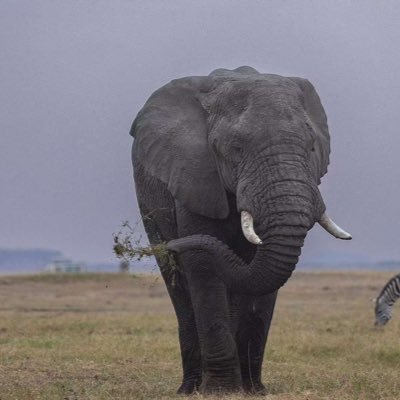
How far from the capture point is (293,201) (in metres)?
9.51

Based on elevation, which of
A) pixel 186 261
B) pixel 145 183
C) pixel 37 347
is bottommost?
pixel 37 347

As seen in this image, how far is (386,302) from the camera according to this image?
2794cm

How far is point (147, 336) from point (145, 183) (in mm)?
8892

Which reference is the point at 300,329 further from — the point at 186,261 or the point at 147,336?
the point at 186,261

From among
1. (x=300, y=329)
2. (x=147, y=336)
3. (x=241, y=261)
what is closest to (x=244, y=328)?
(x=241, y=261)

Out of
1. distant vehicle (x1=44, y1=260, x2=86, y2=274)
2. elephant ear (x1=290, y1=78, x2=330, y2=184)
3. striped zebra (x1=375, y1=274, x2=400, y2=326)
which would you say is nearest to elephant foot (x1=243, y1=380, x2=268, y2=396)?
elephant ear (x1=290, y1=78, x2=330, y2=184)

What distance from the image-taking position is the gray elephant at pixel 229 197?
383 inches

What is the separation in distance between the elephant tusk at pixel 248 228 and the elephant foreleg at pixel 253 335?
1.80 m

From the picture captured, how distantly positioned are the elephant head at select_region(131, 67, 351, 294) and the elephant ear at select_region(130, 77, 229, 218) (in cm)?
1

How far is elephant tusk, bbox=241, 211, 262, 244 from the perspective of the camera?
9.35m

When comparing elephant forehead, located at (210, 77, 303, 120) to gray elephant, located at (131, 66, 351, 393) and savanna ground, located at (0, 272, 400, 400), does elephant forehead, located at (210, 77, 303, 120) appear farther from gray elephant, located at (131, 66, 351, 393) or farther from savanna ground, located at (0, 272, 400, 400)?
savanna ground, located at (0, 272, 400, 400)

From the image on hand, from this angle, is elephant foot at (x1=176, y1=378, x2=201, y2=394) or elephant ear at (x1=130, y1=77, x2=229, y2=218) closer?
elephant ear at (x1=130, y1=77, x2=229, y2=218)

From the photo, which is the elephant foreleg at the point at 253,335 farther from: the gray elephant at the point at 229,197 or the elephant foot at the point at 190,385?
the elephant foot at the point at 190,385

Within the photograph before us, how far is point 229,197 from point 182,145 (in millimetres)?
871
